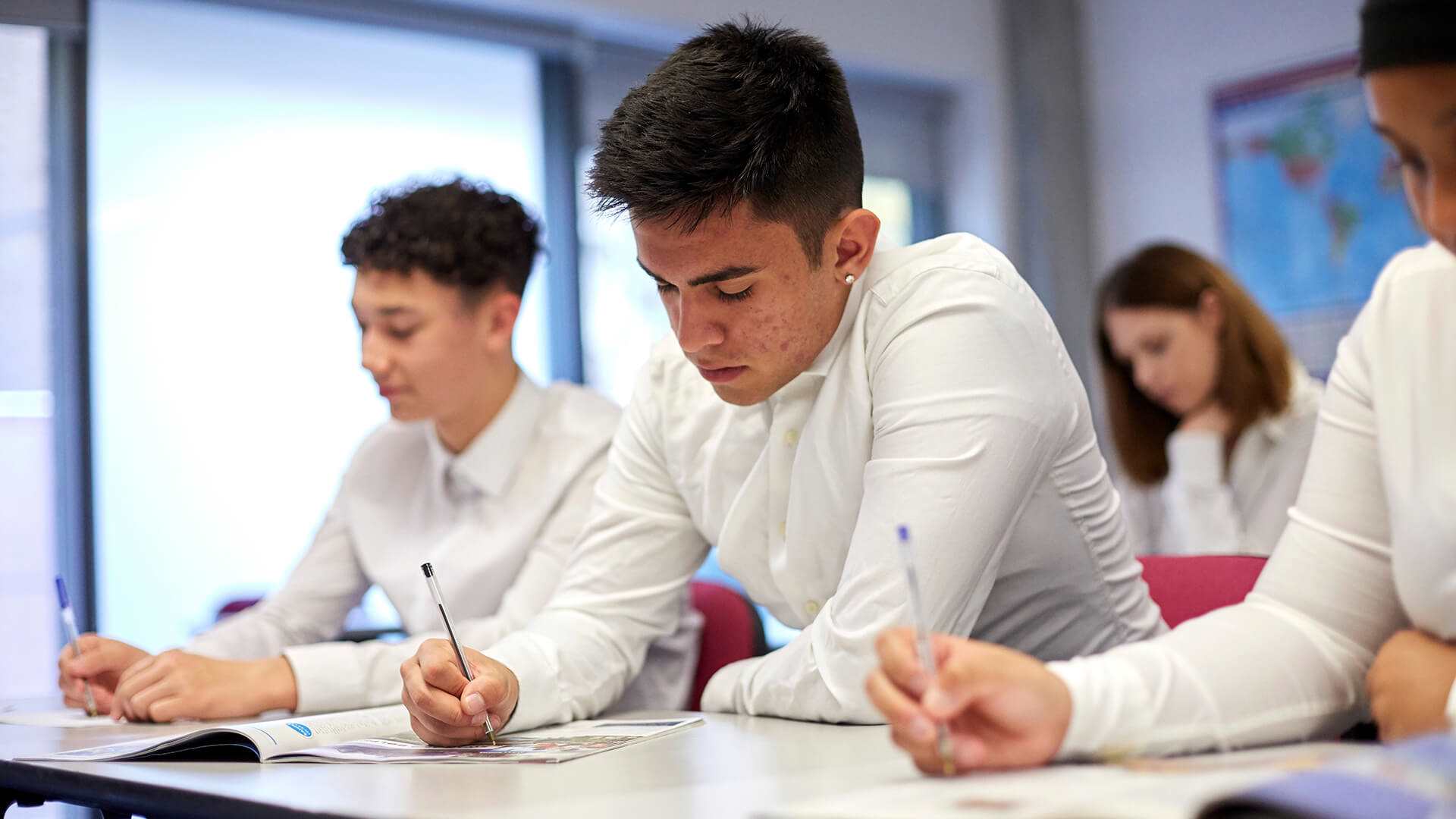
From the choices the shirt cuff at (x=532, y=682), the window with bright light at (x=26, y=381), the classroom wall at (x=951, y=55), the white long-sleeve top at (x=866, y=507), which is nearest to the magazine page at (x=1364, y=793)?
the white long-sleeve top at (x=866, y=507)

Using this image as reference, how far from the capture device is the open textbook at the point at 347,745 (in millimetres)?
1191

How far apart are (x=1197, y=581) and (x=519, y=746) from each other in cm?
81

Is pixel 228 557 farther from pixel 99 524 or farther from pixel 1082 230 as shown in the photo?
pixel 1082 230

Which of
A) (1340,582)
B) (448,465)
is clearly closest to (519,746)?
(1340,582)

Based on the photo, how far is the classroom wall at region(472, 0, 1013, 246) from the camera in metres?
4.96

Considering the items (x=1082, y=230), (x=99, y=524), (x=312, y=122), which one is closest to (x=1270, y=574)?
(x=99, y=524)

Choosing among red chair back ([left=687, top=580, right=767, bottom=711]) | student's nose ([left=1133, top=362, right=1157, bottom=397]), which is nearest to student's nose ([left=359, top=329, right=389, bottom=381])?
red chair back ([left=687, top=580, right=767, bottom=711])

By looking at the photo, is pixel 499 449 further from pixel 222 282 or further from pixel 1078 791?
pixel 222 282

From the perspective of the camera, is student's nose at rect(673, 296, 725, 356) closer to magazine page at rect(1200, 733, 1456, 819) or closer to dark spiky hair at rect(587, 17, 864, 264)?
dark spiky hair at rect(587, 17, 864, 264)

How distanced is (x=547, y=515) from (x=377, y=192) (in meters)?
0.71

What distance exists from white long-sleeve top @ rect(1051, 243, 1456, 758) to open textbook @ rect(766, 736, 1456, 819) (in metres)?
0.04

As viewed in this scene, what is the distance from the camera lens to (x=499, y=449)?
210 cm

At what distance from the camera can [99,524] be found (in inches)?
145

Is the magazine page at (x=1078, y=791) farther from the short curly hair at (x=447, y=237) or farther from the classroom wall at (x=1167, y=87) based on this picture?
the classroom wall at (x=1167, y=87)
